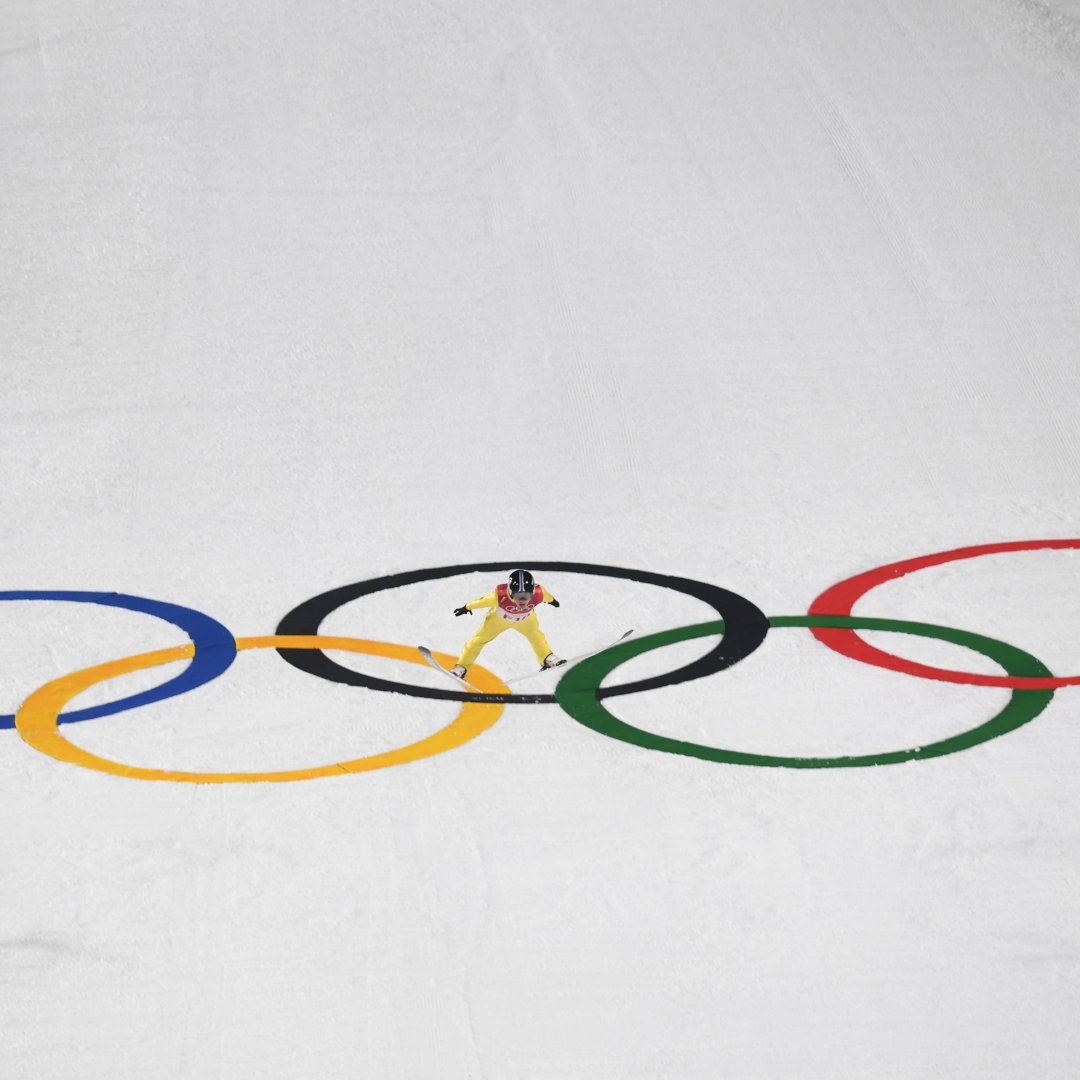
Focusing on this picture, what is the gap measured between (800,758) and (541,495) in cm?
392

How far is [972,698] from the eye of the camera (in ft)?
21.9

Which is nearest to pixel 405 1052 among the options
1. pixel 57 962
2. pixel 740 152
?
pixel 57 962

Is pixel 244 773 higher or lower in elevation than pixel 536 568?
lower

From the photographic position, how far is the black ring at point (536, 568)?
684 centimetres

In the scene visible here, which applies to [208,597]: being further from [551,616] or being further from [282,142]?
[282,142]

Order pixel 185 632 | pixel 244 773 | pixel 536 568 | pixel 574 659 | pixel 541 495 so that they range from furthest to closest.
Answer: pixel 541 495, pixel 536 568, pixel 185 632, pixel 574 659, pixel 244 773

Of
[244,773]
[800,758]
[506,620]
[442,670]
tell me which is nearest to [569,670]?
[506,620]

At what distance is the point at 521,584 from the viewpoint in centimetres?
647

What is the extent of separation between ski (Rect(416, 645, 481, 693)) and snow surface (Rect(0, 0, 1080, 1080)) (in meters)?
0.17

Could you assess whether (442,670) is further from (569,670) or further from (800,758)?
(800,758)

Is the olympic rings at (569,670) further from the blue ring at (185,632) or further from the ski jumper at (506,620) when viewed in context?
the ski jumper at (506,620)

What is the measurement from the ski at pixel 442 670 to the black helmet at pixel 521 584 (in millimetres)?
658

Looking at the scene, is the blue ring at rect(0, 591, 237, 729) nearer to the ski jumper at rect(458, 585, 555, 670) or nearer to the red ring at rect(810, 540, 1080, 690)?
the ski jumper at rect(458, 585, 555, 670)

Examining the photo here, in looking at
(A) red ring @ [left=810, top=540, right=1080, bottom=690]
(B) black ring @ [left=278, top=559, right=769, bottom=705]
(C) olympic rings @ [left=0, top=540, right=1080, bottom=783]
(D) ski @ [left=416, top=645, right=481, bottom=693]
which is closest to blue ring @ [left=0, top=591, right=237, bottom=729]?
(C) olympic rings @ [left=0, top=540, right=1080, bottom=783]
